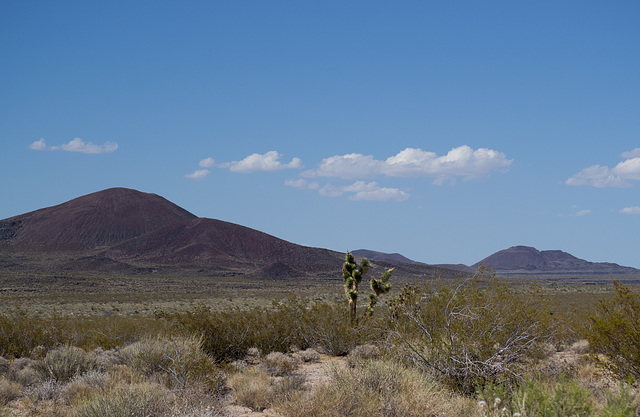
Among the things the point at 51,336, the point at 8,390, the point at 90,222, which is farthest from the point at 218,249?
the point at 8,390

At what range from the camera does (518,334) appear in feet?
33.0

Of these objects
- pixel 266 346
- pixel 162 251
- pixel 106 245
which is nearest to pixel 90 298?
pixel 266 346

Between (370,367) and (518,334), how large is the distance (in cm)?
325

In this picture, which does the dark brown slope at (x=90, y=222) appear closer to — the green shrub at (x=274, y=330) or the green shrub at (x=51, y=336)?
the green shrub at (x=51, y=336)

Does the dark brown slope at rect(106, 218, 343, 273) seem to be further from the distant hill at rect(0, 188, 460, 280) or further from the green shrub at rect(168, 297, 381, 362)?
the green shrub at rect(168, 297, 381, 362)

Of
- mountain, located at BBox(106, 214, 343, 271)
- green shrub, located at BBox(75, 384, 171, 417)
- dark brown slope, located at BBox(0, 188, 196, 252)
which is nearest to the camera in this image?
green shrub, located at BBox(75, 384, 171, 417)

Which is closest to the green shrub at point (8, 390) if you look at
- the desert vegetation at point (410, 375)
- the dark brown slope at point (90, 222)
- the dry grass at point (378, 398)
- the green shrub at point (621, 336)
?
the desert vegetation at point (410, 375)

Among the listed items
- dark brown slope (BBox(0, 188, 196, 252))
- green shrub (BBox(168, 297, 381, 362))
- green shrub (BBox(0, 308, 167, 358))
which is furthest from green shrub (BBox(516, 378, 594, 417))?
dark brown slope (BBox(0, 188, 196, 252))

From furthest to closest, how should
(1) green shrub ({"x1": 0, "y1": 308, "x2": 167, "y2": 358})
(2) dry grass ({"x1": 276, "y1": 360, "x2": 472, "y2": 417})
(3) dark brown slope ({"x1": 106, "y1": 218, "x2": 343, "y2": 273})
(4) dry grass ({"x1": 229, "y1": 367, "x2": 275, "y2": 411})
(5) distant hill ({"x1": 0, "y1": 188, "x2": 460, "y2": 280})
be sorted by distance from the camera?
(3) dark brown slope ({"x1": 106, "y1": 218, "x2": 343, "y2": 273}) → (5) distant hill ({"x1": 0, "y1": 188, "x2": 460, "y2": 280}) → (1) green shrub ({"x1": 0, "y1": 308, "x2": 167, "y2": 358}) → (4) dry grass ({"x1": 229, "y1": 367, "x2": 275, "y2": 411}) → (2) dry grass ({"x1": 276, "y1": 360, "x2": 472, "y2": 417})

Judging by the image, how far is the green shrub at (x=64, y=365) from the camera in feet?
37.2

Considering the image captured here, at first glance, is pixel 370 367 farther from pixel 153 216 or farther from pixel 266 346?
pixel 153 216

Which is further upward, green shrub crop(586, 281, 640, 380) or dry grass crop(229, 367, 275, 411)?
green shrub crop(586, 281, 640, 380)

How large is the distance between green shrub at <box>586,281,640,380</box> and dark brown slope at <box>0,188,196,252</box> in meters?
141

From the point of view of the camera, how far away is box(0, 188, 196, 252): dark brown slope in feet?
471
